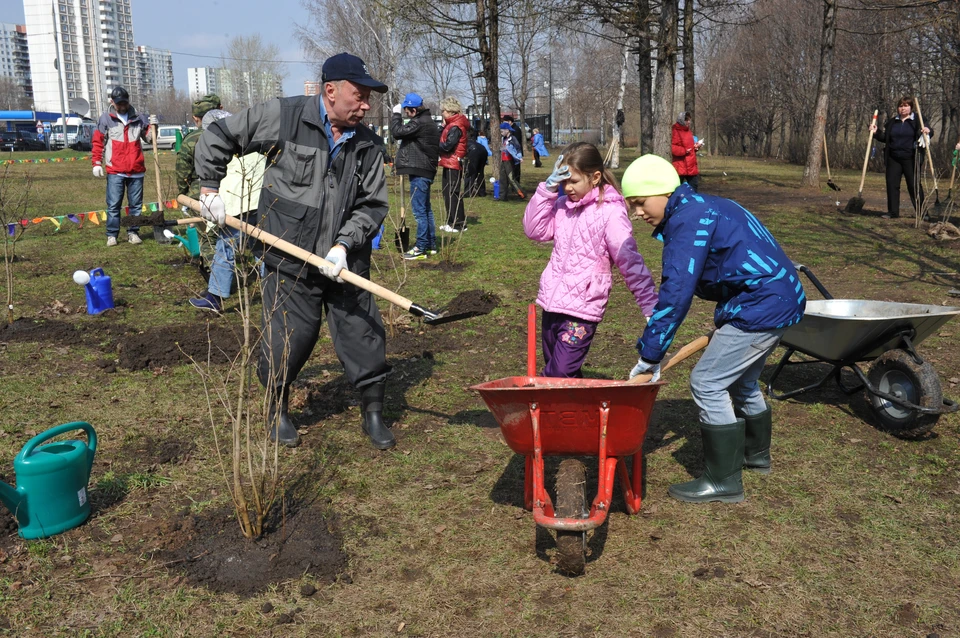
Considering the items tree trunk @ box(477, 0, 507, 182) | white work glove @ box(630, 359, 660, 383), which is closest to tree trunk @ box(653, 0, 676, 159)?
tree trunk @ box(477, 0, 507, 182)

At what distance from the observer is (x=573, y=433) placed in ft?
9.86

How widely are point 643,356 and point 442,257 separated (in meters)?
6.30

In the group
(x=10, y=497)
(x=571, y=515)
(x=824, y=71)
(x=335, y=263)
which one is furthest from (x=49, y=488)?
(x=824, y=71)

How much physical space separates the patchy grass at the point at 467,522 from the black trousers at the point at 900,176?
676 centimetres

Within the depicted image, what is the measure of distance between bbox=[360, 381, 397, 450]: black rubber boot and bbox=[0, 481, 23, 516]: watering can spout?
169cm

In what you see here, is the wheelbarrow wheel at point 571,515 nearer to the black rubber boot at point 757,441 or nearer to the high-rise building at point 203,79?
the black rubber boot at point 757,441

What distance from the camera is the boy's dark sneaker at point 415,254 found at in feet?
31.5

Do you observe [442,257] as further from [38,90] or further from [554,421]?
[38,90]

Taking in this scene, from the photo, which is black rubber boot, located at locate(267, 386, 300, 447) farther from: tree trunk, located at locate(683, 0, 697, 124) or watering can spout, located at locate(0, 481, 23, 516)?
tree trunk, located at locate(683, 0, 697, 124)

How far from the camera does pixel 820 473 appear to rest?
3900 millimetres

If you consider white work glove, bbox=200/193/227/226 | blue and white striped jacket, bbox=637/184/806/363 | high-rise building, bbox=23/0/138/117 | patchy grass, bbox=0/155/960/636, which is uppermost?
high-rise building, bbox=23/0/138/117

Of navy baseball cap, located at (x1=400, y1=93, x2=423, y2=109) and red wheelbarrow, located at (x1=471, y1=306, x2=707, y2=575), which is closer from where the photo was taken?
red wheelbarrow, located at (x1=471, y1=306, x2=707, y2=575)

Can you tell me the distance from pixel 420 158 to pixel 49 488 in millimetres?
7284

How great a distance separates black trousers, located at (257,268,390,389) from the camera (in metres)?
3.94
